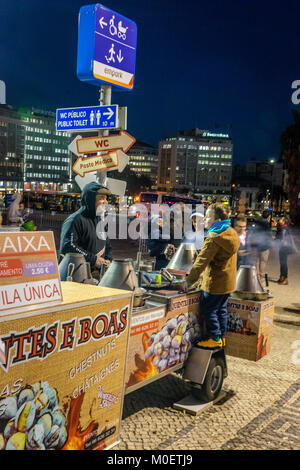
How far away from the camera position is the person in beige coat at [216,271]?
4551 millimetres

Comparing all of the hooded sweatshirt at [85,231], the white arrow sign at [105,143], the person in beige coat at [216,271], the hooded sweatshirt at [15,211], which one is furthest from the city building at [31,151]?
the person in beige coat at [216,271]

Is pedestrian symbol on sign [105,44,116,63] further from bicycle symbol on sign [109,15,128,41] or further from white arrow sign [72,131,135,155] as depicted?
white arrow sign [72,131,135,155]

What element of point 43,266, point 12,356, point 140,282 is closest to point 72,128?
point 140,282

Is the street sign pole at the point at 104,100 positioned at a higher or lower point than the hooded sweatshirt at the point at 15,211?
higher

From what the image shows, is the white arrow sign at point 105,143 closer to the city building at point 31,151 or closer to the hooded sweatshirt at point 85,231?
the hooded sweatshirt at point 85,231

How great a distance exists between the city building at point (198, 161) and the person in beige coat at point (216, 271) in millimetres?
179156

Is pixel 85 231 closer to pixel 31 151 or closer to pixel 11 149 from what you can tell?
pixel 11 149

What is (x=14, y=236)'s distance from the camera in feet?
8.87

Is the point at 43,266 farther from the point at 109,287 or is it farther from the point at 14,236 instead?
the point at 109,287

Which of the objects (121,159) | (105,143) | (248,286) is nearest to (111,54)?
(105,143)

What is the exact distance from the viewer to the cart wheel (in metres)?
4.49

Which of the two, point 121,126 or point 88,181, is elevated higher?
point 121,126

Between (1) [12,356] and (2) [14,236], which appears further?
(2) [14,236]

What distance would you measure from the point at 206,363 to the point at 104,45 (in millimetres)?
4586
